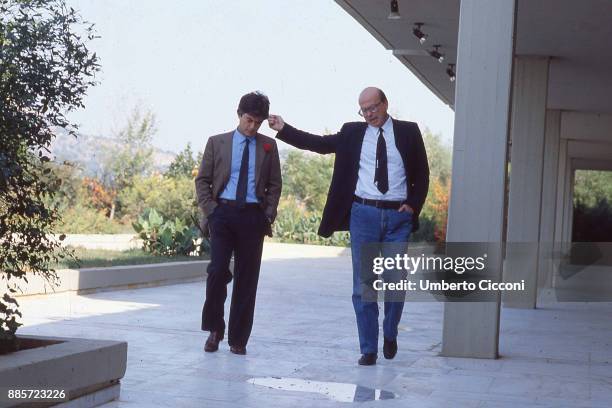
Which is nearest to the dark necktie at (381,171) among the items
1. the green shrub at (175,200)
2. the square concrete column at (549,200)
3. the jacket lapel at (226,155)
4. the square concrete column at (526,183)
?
the jacket lapel at (226,155)

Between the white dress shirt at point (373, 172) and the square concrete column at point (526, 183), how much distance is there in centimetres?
597

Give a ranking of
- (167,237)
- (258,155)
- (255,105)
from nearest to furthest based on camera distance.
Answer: (255,105) < (258,155) < (167,237)

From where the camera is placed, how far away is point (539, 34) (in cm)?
1183

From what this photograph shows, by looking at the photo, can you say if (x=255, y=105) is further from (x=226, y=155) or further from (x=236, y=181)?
(x=236, y=181)

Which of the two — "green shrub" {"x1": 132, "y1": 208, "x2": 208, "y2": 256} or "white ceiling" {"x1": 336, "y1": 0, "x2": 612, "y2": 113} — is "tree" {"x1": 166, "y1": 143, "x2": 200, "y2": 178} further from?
"white ceiling" {"x1": 336, "y1": 0, "x2": 612, "y2": 113}

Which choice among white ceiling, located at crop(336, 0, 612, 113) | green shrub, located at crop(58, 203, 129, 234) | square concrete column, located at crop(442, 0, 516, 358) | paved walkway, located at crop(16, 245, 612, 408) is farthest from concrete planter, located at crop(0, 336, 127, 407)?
green shrub, located at crop(58, 203, 129, 234)

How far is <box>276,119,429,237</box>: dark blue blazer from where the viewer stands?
6.95 metres

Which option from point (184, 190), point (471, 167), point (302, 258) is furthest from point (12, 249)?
point (302, 258)

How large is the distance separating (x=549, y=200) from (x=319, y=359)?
1076 centimetres

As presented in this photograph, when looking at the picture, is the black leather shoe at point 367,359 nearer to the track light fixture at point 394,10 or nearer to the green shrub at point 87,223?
the track light fixture at point 394,10

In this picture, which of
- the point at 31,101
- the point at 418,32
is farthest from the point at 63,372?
the point at 418,32

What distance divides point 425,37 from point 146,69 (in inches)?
2296

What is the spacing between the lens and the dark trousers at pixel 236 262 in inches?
280

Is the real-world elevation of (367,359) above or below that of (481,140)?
below
